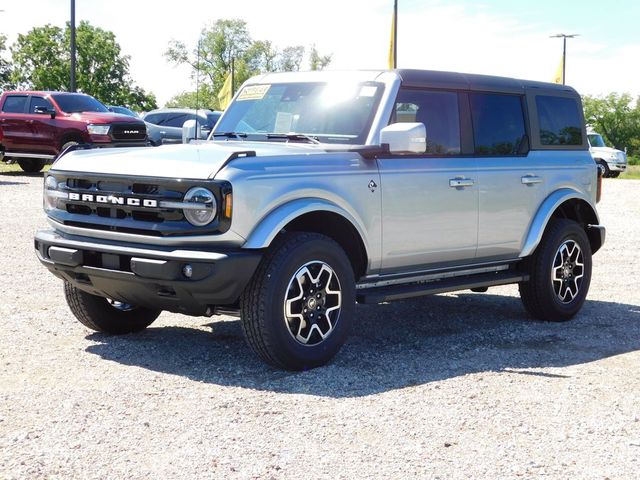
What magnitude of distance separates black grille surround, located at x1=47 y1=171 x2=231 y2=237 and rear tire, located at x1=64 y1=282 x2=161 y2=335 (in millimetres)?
646

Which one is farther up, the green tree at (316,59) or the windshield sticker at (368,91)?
the green tree at (316,59)

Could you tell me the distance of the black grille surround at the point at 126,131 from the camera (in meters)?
22.8

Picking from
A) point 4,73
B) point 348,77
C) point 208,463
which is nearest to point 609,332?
point 348,77

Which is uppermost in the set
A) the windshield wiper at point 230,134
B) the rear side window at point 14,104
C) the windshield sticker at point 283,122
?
the rear side window at point 14,104

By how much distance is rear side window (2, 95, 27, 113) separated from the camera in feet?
78.9

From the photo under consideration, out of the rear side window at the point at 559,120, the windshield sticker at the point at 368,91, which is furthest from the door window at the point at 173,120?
the windshield sticker at the point at 368,91

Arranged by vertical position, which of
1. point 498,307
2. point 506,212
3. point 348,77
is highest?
point 348,77

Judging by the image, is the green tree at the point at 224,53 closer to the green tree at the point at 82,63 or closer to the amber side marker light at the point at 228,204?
the green tree at the point at 82,63

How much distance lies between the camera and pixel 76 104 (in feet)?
77.7

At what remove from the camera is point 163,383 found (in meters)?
5.54

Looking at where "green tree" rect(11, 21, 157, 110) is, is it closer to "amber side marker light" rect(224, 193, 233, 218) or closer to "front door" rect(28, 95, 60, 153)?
"front door" rect(28, 95, 60, 153)

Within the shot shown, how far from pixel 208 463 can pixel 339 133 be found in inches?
115

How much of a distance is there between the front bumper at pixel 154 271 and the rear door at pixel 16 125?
61.0ft

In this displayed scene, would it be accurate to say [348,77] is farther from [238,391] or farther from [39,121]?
[39,121]
